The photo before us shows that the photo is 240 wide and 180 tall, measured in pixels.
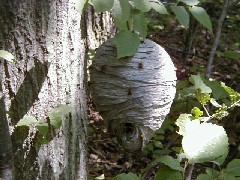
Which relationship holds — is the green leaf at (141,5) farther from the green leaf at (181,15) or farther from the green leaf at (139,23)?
the green leaf at (181,15)

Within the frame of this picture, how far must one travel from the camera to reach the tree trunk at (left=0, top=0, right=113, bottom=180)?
1.18 m

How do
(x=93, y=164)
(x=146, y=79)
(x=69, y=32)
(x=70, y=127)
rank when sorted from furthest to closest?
(x=93, y=164) < (x=146, y=79) < (x=70, y=127) < (x=69, y=32)

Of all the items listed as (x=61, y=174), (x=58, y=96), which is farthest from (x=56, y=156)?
(x=58, y=96)

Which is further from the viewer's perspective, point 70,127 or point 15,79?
point 70,127

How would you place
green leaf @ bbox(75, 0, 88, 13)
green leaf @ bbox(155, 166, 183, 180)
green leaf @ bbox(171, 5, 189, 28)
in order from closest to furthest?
green leaf @ bbox(75, 0, 88, 13), green leaf @ bbox(155, 166, 183, 180), green leaf @ bbox(171, 5, 189, 28)

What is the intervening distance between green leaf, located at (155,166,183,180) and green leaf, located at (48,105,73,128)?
37 centimetres

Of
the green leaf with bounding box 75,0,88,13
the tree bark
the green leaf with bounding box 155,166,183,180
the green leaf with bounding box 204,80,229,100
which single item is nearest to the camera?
the tree bark

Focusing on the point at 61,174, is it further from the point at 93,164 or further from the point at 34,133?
the point at 93,164

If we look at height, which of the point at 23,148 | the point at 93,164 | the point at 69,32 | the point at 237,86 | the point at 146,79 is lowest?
the point at 93,164

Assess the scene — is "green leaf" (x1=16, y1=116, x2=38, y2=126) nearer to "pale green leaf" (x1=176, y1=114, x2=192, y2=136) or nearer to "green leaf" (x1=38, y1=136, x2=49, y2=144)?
"green leaf" (x1=38, y1=136, x2=49, y2=144)

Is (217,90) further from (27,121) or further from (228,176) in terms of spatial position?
(27,121)

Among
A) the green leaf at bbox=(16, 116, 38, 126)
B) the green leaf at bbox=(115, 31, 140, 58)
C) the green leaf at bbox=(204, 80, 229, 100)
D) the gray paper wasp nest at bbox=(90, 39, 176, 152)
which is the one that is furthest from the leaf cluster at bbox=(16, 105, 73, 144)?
the green leaf at bbox=(204, 80, 229, 100)

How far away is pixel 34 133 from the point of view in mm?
1302

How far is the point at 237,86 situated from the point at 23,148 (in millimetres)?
2303
